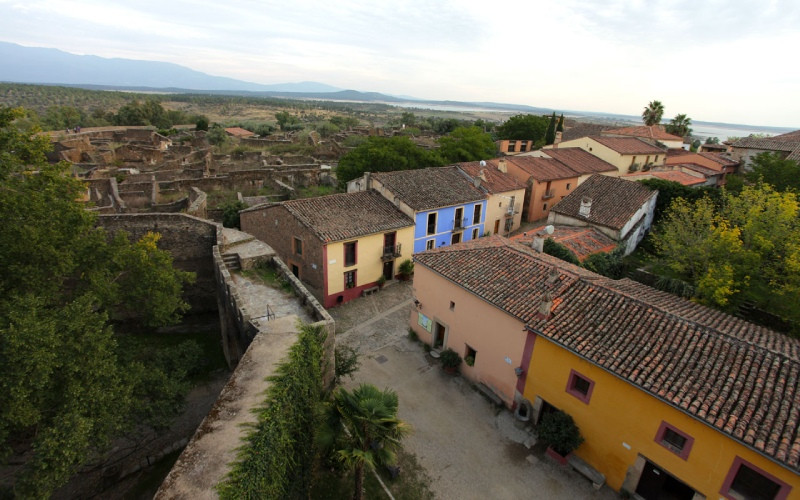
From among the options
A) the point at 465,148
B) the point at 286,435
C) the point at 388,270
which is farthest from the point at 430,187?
the point at 286,435

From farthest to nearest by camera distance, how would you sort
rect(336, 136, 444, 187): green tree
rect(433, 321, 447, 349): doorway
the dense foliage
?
rect(336, 136, 444, 187): green tree, rect(433, 321, 447, 349): doorway, the dense foliage

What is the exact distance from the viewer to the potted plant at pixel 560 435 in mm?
13680

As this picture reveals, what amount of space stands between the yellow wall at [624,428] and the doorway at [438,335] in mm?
5342

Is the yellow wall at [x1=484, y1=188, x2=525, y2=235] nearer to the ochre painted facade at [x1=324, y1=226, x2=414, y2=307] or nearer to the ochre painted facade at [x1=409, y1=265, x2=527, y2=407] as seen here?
the ochre painted facade at [x1=324, y1=226, x2=414, y2=307]

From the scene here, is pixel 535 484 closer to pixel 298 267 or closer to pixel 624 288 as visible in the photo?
pixel 624 288

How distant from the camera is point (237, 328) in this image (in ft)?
53.4

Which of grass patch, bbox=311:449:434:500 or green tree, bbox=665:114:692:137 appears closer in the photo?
grass patch, bbox=311:449:434:500

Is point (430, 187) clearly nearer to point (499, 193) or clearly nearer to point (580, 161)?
point (499, 193)

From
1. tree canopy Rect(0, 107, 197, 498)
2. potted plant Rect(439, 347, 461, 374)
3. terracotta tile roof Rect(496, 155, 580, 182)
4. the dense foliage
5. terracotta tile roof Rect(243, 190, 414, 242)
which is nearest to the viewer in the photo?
the dense foliage

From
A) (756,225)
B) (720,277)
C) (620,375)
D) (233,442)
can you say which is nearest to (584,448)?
(620,375)

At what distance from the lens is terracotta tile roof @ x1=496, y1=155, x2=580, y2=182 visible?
38.2 metres

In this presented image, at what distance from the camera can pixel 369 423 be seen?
33.3ft

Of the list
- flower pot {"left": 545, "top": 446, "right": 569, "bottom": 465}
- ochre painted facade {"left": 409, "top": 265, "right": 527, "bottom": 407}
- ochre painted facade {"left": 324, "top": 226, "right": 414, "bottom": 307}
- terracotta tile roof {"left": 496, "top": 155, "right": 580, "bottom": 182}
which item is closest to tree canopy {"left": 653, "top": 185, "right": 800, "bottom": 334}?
ochre painted facade {"left": 409, "top": 265, "right": 527, "bottom": 407}

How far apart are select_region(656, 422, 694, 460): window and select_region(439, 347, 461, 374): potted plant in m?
8.12
